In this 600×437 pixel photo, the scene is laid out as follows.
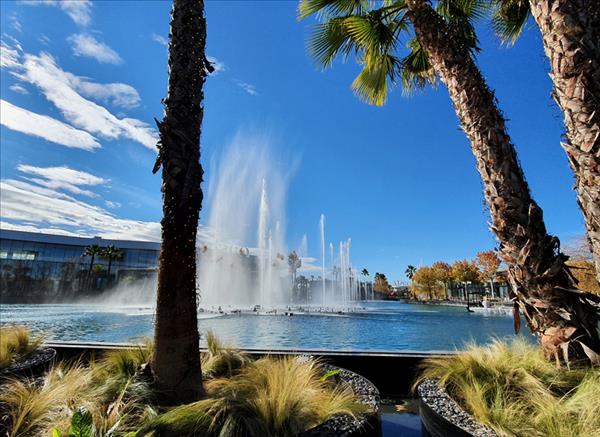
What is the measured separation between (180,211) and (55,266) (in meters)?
63.4

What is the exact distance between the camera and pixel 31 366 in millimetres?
3439

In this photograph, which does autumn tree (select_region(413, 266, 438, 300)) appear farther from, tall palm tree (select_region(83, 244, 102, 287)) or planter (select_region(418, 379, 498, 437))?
planter (select_region(418, 379, 498, 437))

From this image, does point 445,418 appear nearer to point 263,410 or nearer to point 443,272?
point 263,410

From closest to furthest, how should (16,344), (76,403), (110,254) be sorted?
(76,403) < (16,344) < (110,254)

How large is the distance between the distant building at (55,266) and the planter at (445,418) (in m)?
54.5

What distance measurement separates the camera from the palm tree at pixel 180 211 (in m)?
2.83

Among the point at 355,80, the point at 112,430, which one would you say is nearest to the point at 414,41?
the point at 355,80

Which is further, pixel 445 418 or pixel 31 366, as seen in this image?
pixel 31 366

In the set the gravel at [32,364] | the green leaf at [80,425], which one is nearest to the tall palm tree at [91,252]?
the gravel at [32,364]

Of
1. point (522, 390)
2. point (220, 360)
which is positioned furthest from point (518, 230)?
point (220, 360)

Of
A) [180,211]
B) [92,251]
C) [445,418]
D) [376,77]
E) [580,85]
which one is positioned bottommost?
[445,418]

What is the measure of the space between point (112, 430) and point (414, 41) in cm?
752

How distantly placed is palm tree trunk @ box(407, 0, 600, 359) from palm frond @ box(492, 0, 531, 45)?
2.73 meters

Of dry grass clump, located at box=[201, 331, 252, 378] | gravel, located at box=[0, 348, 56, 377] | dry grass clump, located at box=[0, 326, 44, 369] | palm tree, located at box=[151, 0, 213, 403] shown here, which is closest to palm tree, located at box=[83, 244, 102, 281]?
dry grass clump, located at box=[0, 326, 44, 369]
